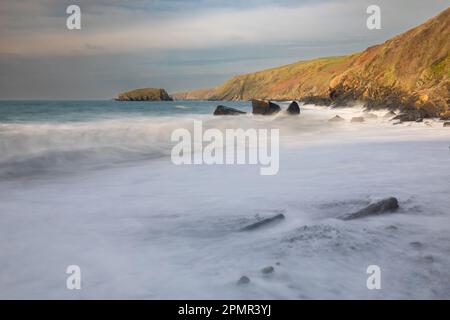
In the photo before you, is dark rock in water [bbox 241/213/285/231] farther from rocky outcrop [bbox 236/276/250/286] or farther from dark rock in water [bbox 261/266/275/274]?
rocky outcrop [bbox 236/276/250/286]

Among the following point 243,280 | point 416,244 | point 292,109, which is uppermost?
point 292,109

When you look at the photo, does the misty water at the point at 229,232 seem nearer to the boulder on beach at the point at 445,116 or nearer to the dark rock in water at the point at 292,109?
the boulder on beach at the point at 445,116

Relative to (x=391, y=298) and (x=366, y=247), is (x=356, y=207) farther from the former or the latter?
(x=391, y=298)

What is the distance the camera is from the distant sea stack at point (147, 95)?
186125mm

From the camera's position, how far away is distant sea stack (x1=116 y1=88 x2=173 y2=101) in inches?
7328

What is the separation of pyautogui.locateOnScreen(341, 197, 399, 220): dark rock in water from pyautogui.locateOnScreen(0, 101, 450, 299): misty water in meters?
0.14

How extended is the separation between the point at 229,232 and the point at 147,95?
187906 millimetres

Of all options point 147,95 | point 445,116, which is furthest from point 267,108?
point 147,95

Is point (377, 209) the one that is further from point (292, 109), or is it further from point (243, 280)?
point (292, 109)

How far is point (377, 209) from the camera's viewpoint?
5891 mm

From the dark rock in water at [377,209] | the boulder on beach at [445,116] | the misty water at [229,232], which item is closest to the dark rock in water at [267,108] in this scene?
the boulder on beach at [445,116]

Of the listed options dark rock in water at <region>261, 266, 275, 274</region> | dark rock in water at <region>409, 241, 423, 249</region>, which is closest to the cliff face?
dark rock in water at <region>409, 241, 423, 249</region>

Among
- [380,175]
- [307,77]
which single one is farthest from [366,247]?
[307,77]

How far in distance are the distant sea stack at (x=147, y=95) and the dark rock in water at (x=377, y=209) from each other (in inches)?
7268
